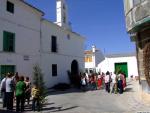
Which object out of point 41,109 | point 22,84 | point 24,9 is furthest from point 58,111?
point 24,9

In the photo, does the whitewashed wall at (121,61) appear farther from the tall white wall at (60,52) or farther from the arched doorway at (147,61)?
the arched doorway at (147,61)

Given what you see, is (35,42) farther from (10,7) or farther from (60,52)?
(60,52)

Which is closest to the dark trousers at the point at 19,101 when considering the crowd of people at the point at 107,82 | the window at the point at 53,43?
the crowd of people at the point at 107,82

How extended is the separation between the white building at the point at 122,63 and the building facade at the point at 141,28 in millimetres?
25336

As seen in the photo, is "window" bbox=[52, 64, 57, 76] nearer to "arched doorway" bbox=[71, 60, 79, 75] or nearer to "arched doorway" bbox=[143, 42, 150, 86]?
"arched doorway" bbox=[71, 60, 79, 75]

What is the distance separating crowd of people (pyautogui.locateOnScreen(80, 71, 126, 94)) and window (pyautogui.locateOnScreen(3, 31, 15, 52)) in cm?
661

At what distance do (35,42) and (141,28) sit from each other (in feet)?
38.5

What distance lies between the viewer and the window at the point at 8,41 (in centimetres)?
1869

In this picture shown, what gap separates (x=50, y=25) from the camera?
987 inches

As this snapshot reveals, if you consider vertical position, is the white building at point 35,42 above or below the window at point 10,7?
below

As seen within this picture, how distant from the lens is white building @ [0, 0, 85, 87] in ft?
62.0

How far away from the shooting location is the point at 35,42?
22.3 meters

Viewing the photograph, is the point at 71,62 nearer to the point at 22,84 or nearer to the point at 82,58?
the point at 82,58

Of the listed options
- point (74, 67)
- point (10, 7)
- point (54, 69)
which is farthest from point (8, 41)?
point (74, 67)
